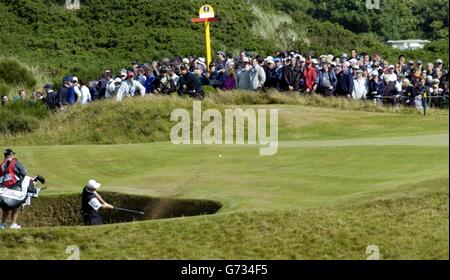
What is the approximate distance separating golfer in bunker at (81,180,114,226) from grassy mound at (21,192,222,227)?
2.59 ft

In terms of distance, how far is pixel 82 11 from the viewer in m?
65.2

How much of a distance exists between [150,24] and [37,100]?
874 inches

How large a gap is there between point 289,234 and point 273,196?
9.94 feet

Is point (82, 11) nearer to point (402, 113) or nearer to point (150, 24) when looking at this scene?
point (150, 24)

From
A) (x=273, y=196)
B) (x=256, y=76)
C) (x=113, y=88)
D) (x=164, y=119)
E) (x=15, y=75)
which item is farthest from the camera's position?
(x=15, y=75)

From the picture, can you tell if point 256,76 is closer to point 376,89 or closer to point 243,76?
point 243,76

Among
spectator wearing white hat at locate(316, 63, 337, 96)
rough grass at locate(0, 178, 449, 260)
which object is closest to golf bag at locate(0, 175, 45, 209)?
rough grass at locate(0, 178, 449, 260)

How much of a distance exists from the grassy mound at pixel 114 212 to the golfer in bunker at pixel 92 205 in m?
0.79

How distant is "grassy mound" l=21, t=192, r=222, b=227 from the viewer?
25641 millimetres

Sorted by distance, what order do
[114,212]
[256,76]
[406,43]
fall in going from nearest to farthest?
[114,212], [256,76], [406,43]

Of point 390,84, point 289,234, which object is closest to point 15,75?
point 390,84

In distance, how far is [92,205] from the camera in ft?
85.9

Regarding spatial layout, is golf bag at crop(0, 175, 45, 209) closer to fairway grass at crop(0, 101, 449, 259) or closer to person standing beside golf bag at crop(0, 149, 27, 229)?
person standing beside golf bag at crop(0, 149, 27, 229)
